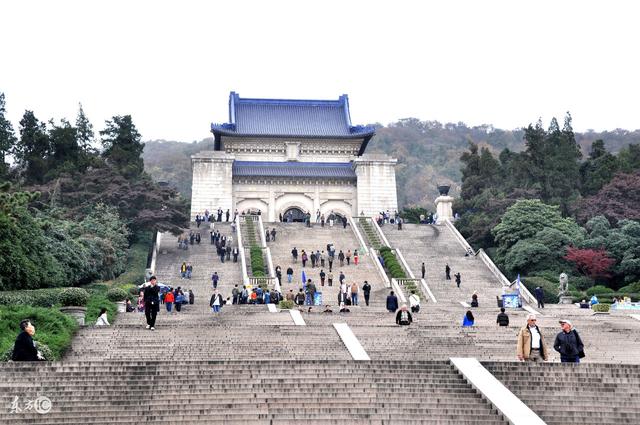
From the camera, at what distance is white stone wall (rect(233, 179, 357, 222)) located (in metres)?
62.8

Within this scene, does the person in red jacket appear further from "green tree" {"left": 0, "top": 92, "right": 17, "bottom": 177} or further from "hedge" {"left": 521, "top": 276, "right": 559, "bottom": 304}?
"green tree" {"left": 0, "top": 92, "right": 17, "bottom": 177}

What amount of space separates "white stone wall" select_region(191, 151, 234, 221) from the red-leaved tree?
23814mm

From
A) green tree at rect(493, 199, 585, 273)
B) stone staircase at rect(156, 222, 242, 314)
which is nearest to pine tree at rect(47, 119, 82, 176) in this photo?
stone staircase at rect(156, 222, 242, 314)

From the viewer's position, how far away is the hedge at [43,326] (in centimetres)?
2034

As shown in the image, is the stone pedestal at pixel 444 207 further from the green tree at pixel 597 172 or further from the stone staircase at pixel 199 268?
the stone staircase at pixel 199 268

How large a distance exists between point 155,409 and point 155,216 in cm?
3528

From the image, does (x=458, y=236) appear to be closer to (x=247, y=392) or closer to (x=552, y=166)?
(x=552, y=166)

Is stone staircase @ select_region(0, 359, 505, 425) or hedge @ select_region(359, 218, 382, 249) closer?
stone staircase @ select_region(0, 359, 505, 425)

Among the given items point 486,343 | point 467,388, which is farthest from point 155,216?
point 467,388

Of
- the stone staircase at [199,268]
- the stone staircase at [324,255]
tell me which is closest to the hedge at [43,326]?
the stone staircase at [199,268]

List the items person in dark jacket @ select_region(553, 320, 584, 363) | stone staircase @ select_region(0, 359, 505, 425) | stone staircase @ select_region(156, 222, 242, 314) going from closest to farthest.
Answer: stone staircase @ select_region(0, 359, 505, 425) < person in dark jacket @ select_region(553, 320, 584, 363) < stone staircase @ select_region(156, 222, 242, 314)

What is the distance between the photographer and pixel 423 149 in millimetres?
114688

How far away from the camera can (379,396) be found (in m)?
15.6

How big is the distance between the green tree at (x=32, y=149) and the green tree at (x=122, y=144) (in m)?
3.75
